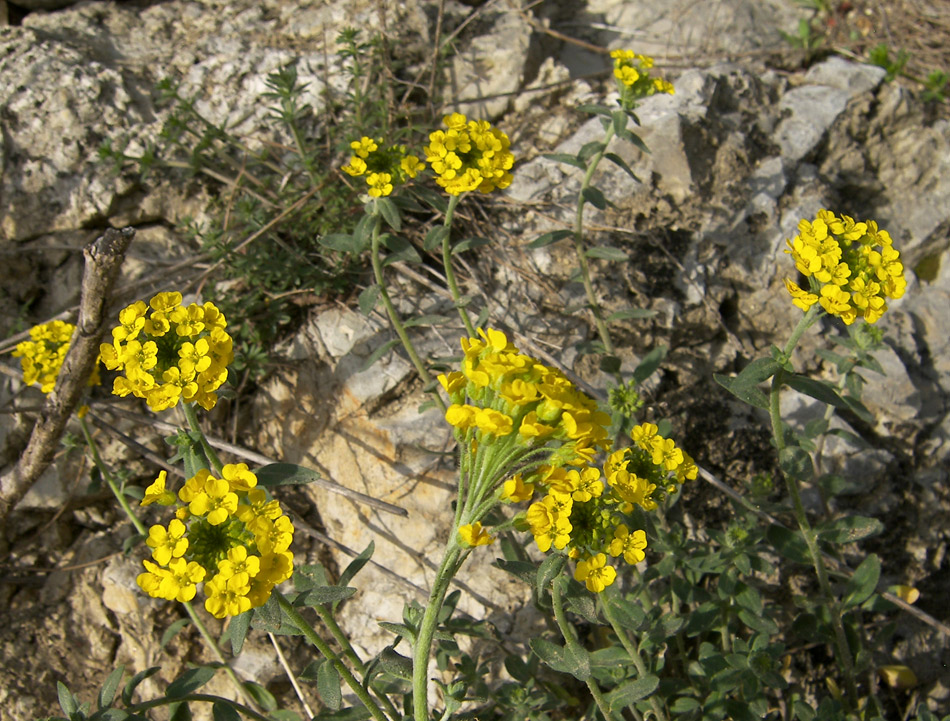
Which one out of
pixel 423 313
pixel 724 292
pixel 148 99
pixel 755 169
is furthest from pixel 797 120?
pixel 148 99

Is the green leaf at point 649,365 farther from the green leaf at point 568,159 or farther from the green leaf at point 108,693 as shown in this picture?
the green leaf at point 108,693

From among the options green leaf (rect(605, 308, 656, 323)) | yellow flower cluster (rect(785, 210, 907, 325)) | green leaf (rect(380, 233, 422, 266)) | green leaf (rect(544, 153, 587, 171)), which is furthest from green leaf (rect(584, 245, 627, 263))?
yellow flower cluster (rect(785, 210, 907, 325))

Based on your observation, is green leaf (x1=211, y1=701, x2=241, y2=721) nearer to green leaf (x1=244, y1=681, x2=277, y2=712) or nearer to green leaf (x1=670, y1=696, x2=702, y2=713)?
green leaf (x1=244, y1=681, x2=277, y2=712)

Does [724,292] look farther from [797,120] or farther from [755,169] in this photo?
[797,120]

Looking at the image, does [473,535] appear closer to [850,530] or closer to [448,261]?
[448,261]

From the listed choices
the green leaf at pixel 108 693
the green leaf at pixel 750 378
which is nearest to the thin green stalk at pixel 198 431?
the green leaf at pixel 108 693
